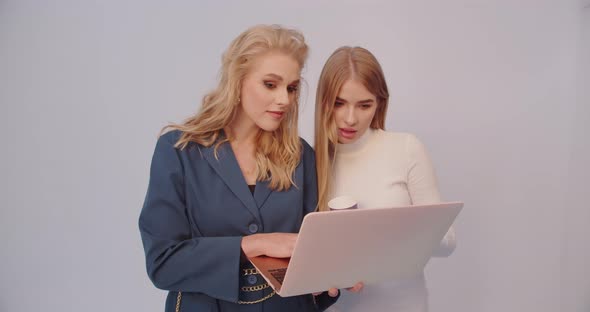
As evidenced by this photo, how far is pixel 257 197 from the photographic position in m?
1.42

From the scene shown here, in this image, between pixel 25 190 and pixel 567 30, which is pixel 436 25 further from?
pixel 25 190

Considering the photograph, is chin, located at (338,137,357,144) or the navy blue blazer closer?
the navy blue blazer

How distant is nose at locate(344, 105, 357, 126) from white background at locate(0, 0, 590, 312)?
0.83 m

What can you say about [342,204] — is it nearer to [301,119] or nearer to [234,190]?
[234,190]

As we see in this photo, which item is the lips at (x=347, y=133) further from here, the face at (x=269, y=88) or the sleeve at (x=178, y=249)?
the sleeve at (x=178, y=249)

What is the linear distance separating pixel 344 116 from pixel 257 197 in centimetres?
45

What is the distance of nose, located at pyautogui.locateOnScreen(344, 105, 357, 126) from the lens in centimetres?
165

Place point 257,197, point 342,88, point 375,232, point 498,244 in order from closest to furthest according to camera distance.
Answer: point 375,232, point 257,197, point 342,88, point 498,244

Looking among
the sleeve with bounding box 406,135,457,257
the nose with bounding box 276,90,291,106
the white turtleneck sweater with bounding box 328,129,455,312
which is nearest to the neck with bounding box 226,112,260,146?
the nose with bounding box 276,90,291,106

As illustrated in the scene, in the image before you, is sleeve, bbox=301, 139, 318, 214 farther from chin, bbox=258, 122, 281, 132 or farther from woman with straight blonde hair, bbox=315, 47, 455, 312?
chin, bbox=258, 122, 281, 132

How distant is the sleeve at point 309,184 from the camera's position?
1.55m

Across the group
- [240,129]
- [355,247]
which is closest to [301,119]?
[240,129]

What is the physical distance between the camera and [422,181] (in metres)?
1.72

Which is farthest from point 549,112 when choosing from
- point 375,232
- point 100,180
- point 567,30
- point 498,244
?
point 100,180
